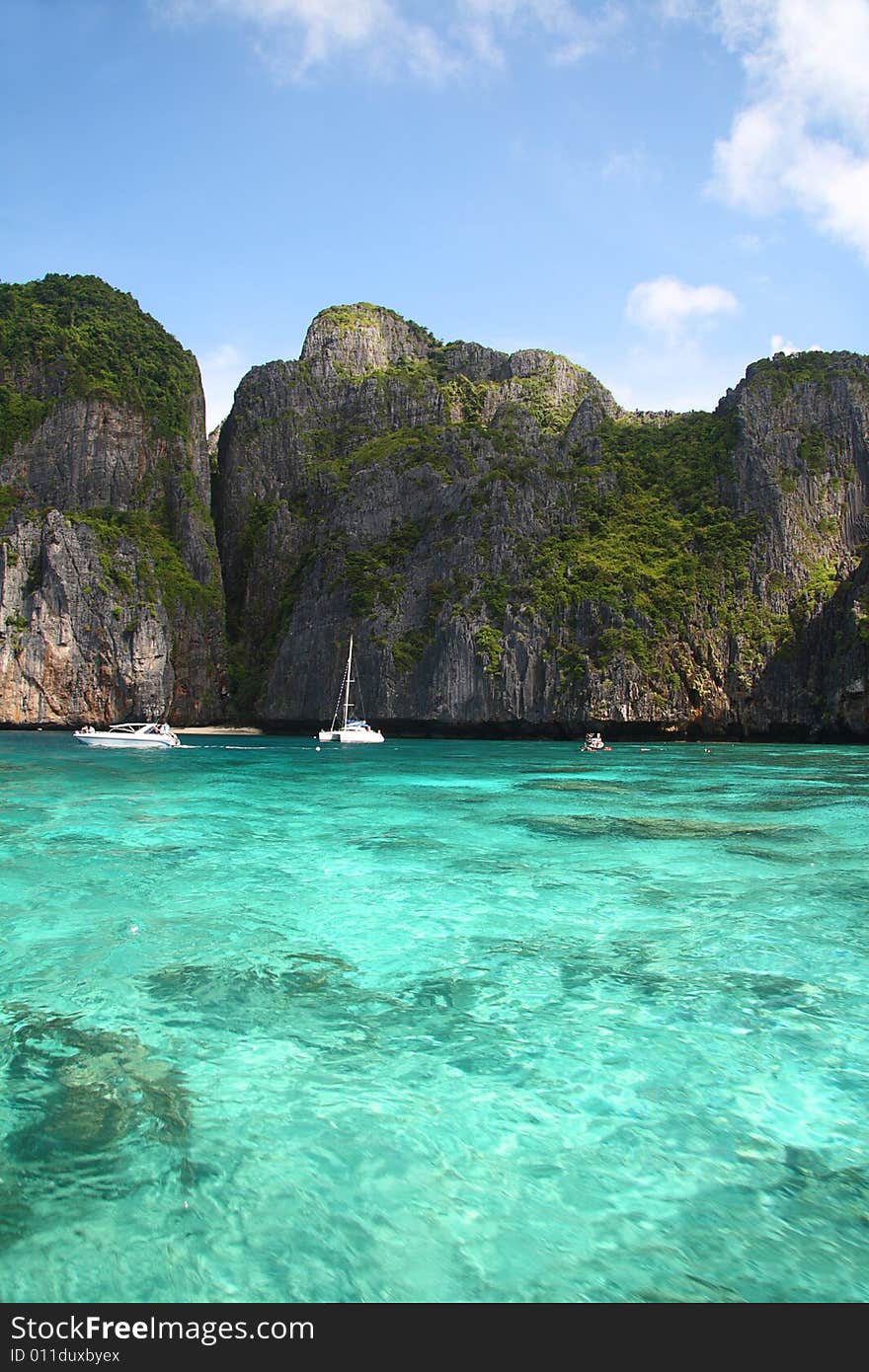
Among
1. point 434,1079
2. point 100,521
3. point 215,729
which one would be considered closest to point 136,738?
point 215,729

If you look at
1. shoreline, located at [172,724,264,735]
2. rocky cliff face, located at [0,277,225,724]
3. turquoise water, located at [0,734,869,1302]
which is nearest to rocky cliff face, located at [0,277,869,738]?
rocky cliff face, located at [0,277,225,724]

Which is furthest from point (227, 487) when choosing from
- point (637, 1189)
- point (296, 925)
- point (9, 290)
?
point (637, 1189)

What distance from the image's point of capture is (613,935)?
9648 mm

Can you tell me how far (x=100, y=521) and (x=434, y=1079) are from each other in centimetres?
7818

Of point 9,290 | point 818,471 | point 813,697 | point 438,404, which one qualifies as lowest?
point 813,697

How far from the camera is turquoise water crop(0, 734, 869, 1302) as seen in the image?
4.15 m

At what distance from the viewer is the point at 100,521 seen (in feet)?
248

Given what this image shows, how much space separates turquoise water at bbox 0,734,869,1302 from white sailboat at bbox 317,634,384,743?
1633 inches

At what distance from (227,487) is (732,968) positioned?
90.4 m

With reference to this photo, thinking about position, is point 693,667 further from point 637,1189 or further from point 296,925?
point 637,1189

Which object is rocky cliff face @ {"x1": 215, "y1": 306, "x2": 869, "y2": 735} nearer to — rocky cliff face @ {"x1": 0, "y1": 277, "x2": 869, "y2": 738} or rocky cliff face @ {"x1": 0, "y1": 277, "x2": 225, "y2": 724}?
rocky cliff face @ {"x1": 0, "y1": 277, "x2": 869, "y2": 738}

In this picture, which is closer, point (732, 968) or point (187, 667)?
point (732, 968)

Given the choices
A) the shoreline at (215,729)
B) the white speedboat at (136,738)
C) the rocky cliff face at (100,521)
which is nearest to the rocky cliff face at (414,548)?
the rocky cliff face at (100,521)
